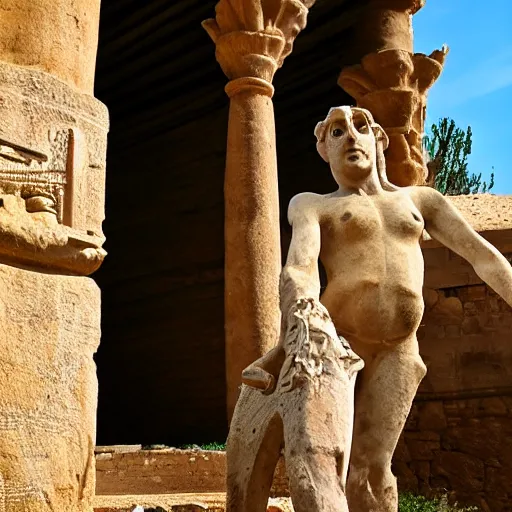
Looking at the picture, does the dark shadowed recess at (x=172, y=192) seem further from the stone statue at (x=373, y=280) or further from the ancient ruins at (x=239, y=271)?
the stone statue at (x=373, y=280)

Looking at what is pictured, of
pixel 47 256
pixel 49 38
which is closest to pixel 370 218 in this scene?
pixel 49 38

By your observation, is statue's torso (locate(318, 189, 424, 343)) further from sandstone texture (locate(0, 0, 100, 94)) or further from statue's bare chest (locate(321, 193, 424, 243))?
sandstone texture (locate(0, 0, 100, 94))

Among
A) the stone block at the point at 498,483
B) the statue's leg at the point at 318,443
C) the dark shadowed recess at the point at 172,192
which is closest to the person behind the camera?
the statue's leg at the point at 318,443

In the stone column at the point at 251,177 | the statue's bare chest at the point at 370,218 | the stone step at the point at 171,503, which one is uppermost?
the stone column at the point at 251,177

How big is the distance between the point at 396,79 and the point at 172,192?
18.0 ft

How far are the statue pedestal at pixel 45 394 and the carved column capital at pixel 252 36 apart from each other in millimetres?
6902

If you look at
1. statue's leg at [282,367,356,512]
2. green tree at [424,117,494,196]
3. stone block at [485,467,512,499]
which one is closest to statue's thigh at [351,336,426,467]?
statue's leg at [282,367,356,512]

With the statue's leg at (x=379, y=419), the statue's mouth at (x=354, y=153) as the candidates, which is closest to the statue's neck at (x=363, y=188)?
the statue's mouth at (x=354, y=153)

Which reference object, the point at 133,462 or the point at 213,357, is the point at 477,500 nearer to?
the point at 133,462

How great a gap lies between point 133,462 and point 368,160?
14.4 feet

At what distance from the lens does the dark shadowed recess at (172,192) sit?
1295 cm

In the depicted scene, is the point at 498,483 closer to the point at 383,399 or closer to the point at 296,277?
the point at 383,399

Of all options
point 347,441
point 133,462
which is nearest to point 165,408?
point 133,462

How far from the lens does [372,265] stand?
4090 mm
